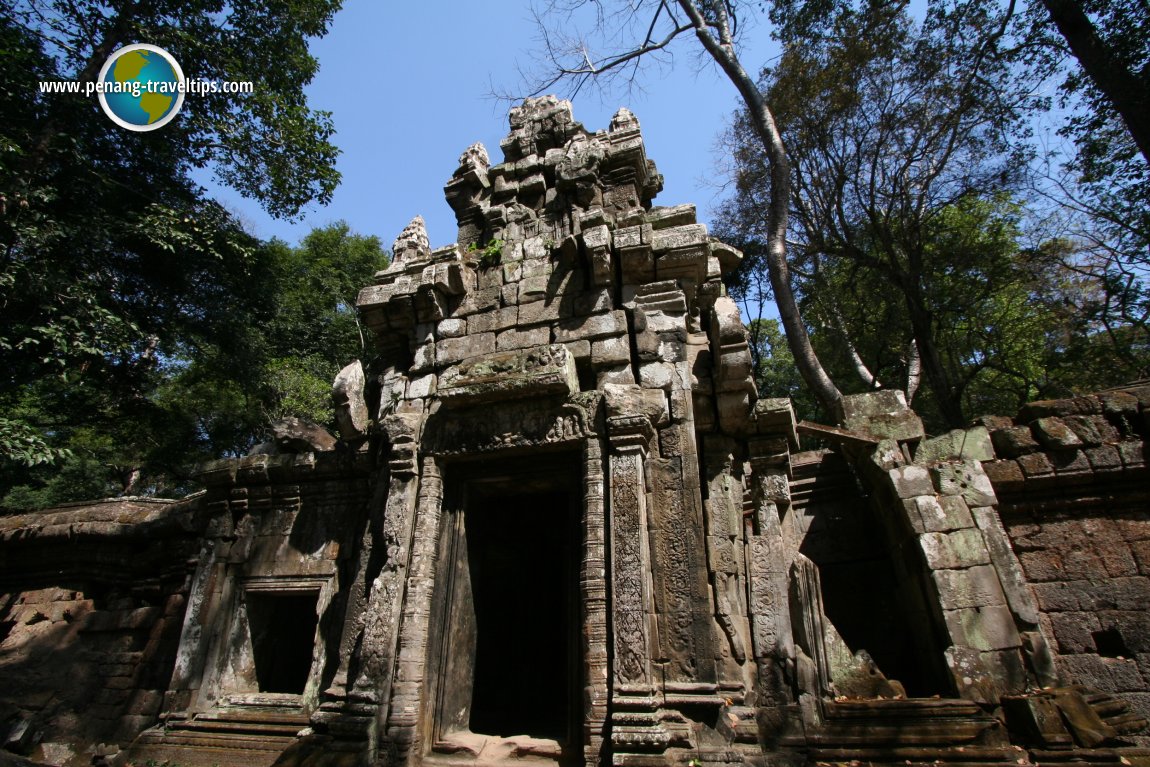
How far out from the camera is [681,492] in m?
4.88

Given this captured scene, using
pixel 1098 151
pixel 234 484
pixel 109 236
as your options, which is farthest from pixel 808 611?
pixel 109 236

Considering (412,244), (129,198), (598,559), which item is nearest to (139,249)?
(129,198)

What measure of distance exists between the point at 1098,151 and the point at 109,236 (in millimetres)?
17728

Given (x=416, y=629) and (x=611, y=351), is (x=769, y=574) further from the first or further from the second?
(x=416, y=629)

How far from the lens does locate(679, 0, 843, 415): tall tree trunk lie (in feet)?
34.6

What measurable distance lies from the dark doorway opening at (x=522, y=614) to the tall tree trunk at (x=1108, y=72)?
28.7 feet

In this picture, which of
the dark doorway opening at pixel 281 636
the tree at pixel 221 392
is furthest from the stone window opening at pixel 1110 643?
the tree at pixel 221 392

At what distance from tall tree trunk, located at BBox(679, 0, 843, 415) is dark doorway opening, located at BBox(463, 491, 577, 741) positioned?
5.26 metres

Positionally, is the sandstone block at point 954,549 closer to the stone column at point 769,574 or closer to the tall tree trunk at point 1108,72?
the stone column at point 769,574

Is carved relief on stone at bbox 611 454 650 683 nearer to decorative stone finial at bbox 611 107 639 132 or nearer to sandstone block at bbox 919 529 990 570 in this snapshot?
sandstone block at bbox 919 529 990 570

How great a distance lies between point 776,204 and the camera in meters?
11.5

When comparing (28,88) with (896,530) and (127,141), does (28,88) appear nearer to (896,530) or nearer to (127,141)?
(127,141)

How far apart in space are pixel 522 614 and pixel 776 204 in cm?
889

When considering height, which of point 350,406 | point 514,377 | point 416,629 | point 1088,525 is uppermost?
point 350,406
